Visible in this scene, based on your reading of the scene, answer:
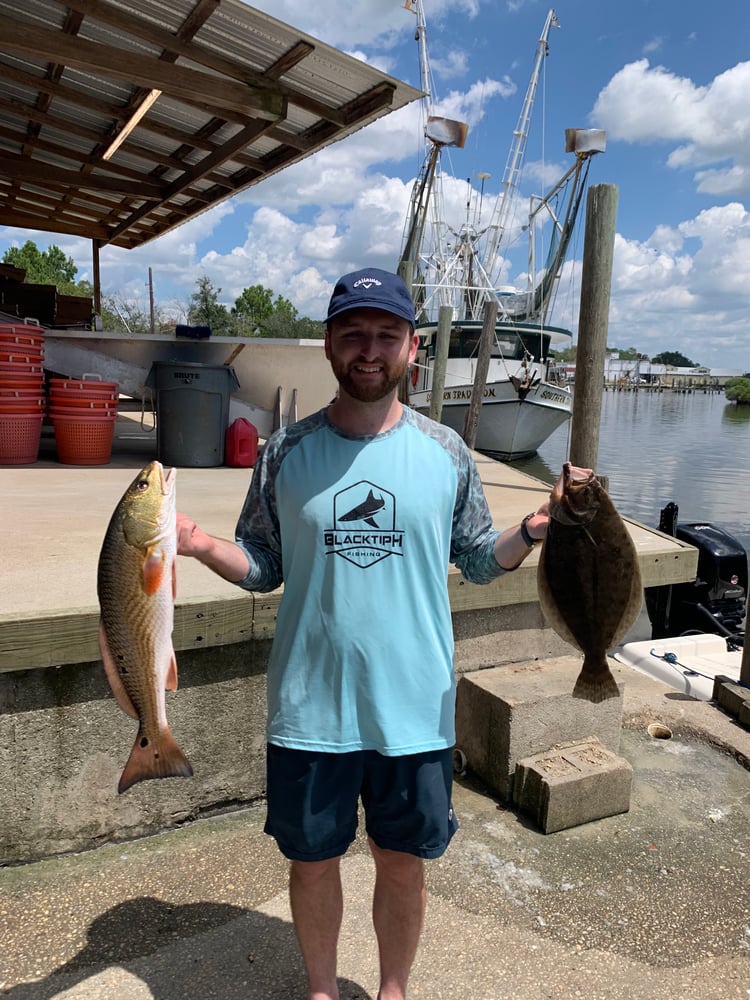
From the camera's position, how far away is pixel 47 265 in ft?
168

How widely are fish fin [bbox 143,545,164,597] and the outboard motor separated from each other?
630cm

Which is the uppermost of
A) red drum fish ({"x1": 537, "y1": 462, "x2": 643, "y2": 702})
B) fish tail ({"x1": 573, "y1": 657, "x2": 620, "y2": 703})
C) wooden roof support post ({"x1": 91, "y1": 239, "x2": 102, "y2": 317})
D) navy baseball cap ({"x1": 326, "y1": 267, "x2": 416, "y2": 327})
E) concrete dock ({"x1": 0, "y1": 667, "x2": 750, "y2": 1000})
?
wooden roof support post ({"x1": 91, "y1": 239, "x2": 102, "y2": 317})

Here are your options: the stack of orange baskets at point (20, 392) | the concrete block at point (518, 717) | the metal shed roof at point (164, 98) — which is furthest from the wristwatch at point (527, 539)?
the stack of orange baskets at point (20, 392)

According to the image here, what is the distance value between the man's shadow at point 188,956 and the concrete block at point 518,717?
1.39m

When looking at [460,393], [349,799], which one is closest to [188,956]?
[349,799]

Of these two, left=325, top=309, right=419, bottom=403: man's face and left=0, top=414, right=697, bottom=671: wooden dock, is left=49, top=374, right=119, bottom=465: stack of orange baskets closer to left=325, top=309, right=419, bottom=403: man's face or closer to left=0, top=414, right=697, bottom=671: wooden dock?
left=0, top=414, right=697, bottom=671: wooden dock

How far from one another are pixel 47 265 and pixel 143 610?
57.4 m

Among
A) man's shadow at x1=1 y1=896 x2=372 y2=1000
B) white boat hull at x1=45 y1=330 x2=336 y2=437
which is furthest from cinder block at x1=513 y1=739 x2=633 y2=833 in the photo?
white boat hull at x1=45 y1=330 x2=336 y2=437

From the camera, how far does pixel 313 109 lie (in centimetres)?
566

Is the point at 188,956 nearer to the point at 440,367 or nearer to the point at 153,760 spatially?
the point at 153,760

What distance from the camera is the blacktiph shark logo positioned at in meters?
1.92

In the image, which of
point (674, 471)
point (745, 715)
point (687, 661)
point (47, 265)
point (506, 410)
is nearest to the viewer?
point (745, 715)

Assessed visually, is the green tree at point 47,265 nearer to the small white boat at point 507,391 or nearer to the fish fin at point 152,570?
the small white boat at point 507,391

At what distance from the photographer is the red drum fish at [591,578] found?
6.30 ft
